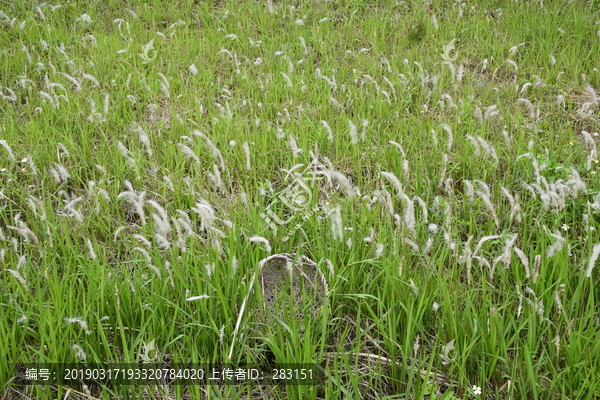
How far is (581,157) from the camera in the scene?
11.3 feet

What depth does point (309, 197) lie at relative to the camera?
10.2 ft

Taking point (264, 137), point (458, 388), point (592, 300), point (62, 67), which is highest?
point (62, 67)

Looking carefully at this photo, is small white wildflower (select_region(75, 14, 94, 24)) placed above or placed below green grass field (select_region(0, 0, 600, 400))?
above

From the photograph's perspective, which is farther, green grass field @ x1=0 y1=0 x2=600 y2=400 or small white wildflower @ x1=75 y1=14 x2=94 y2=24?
small white wildflower @ x1=75 y1=14 x2=94 y2=24

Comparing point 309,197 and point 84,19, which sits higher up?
point 84,19

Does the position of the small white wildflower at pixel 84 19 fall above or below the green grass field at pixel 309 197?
above

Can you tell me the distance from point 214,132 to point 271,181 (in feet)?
2.15

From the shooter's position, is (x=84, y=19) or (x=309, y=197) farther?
(x=84, y=19)

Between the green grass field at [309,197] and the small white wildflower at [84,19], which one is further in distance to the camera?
the small white wildflower at [84,19]

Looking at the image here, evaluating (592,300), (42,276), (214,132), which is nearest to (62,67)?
(214,132)

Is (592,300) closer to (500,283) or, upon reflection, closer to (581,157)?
(500,283)

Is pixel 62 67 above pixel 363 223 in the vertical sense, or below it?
above

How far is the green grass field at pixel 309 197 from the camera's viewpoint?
2.02 metres

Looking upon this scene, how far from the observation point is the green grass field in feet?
6.62
